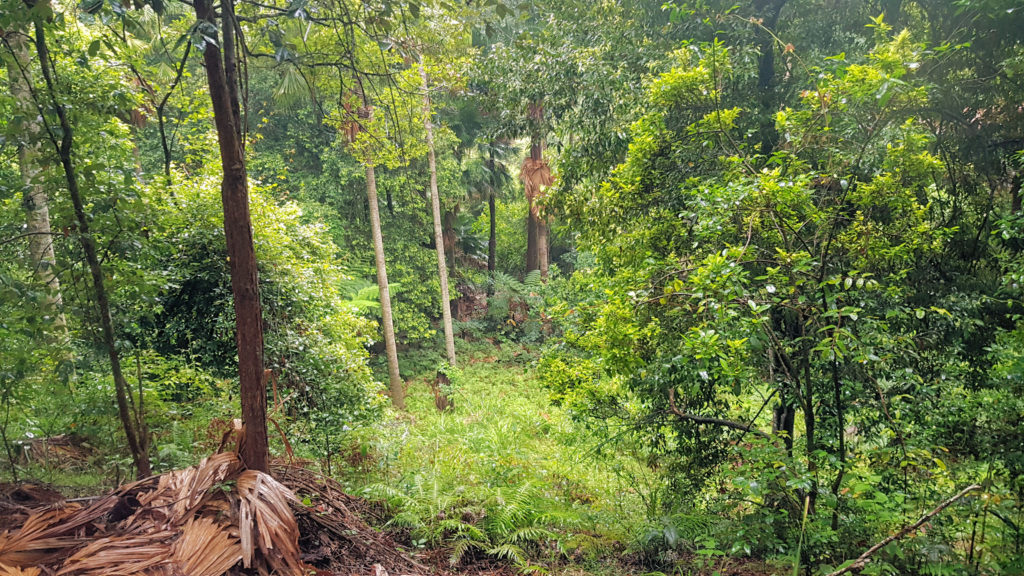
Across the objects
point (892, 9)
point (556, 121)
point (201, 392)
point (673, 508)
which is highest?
point (892, 9)

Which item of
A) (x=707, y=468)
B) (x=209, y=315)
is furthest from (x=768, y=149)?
(x=209, y=315)

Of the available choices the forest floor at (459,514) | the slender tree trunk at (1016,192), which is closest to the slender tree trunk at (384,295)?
the forest floor at (459,514)

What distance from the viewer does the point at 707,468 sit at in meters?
4.58

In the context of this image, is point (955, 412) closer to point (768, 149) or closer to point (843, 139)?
point (843, 139)

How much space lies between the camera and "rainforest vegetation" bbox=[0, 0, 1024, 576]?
317 centimetres

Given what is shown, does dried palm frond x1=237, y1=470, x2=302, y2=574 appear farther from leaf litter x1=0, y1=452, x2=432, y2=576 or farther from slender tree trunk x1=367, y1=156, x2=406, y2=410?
slender tree trunk x1=367, y1=156, x2=406, y2=410

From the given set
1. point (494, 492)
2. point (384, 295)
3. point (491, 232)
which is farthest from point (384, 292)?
point (494, 492)

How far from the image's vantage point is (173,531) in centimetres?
257

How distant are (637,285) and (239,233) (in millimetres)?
2952

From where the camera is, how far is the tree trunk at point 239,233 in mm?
2713

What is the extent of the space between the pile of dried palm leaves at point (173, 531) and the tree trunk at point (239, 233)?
23 cm

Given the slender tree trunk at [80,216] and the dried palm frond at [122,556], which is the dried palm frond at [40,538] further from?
the slender tree trunk at [80,216]

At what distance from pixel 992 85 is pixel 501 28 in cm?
1324

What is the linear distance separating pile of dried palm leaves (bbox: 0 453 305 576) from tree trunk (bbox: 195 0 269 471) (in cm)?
23
